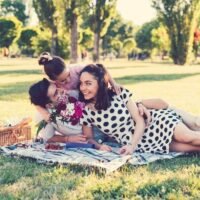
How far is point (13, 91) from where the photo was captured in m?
15.4

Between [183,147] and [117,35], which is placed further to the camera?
[117,35]

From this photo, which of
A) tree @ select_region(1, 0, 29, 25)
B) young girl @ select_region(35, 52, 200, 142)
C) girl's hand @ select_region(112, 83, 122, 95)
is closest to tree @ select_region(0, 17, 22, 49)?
tree @ select_region(1, 0, 29, 25)

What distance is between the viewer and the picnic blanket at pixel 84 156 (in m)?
5.26

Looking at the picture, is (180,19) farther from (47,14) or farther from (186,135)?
(186,135)

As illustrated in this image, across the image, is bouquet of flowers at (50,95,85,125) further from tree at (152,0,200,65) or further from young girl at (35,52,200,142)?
tree at (152,0,200,65)

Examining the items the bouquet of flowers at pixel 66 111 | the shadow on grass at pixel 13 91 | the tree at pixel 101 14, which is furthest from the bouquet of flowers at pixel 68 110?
the tree at pixel 101 14

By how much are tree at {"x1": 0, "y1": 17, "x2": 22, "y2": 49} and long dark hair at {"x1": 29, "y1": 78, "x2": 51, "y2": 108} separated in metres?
54.1

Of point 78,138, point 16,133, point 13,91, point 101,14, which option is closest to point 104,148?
point 78,138

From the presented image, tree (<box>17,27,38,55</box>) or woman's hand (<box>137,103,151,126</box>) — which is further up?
woman's hand (<box>137,103,151,126</box>)

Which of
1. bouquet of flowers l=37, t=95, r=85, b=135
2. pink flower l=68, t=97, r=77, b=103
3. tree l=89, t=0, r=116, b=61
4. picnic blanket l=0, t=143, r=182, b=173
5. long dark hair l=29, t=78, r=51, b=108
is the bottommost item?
picnic blanket l=0, t=143, r=182, b=173

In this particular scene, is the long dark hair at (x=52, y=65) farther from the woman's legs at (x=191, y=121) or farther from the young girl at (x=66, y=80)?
the woman's legs at (x=191, y=121)

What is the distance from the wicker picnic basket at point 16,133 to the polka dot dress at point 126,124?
1146 mm

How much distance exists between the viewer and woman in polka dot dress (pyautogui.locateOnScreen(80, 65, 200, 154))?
583 centimetres

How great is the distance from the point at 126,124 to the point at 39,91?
1.10 meters
